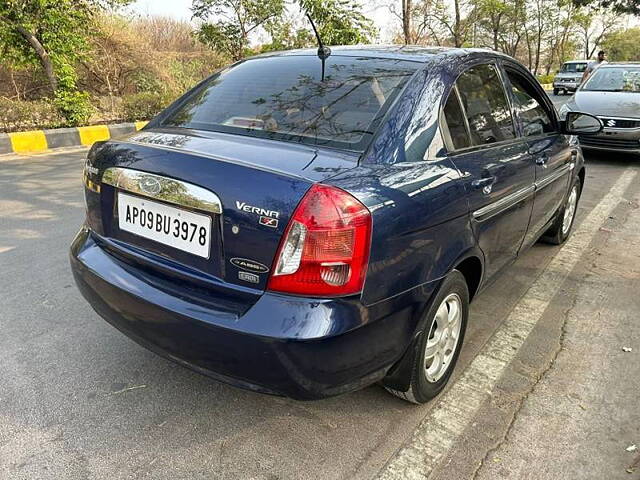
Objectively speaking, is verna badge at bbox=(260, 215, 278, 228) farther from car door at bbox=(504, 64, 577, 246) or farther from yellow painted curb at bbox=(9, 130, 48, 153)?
yellow painted curb at bbox=(9, 130, 48, 153)

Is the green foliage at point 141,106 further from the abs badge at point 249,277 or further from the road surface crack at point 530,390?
the abs badge at point 249,277

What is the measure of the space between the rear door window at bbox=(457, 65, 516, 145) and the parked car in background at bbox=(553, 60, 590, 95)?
92.3ft

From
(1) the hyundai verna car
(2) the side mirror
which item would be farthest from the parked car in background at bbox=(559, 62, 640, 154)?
(1) the hyundai verna car

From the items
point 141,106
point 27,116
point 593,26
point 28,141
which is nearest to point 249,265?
point 28,141

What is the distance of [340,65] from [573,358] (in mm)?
1946

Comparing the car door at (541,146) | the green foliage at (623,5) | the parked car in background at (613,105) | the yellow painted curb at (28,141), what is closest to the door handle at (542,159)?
the car door at (541,146)

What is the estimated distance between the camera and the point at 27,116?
883 centimetres

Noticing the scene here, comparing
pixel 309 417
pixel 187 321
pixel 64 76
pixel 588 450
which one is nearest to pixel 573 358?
pixel 588 450

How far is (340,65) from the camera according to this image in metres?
2.53

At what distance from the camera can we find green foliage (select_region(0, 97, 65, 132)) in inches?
341

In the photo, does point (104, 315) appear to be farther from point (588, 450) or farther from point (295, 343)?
point (588, 450)

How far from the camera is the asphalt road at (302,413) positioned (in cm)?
197

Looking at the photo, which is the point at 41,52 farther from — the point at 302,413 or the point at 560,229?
the point at 302,413

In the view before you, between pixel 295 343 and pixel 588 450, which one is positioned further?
pixel 588 450
